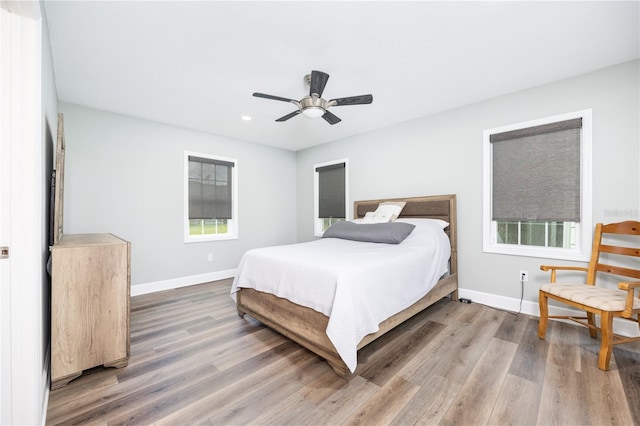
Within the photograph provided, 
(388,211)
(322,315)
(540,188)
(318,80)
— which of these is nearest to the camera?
(322,315)

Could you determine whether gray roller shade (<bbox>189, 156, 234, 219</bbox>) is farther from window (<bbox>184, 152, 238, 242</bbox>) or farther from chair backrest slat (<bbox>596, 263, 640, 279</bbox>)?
chair backrest slat (<bbox>596, 263, 640, 279</bbox>)

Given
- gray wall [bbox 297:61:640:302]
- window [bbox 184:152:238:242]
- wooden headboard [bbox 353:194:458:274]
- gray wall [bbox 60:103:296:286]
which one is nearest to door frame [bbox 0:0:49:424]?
gray wall [bbox 60:103:296:286]

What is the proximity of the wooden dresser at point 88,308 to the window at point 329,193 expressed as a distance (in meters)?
3.42

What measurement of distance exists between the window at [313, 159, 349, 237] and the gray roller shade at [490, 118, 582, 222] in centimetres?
232

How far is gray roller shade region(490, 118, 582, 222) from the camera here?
265 cm

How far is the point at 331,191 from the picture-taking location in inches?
197

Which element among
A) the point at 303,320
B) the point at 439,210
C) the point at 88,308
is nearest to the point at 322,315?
the point at 303,320

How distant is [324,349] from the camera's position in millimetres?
1922

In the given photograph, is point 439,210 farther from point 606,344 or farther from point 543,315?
point 606,344

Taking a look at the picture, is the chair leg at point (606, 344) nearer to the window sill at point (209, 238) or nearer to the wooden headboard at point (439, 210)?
the wooden headboard at point (439, 210)

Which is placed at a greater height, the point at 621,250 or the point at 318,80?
the point at 318,80

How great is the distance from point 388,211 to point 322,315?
7.15 ft

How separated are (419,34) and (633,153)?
88.4 inches

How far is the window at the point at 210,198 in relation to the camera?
13.8 ft
